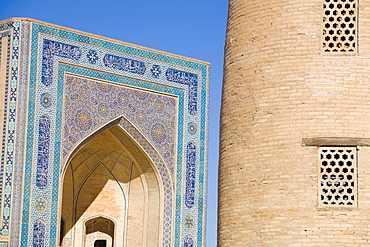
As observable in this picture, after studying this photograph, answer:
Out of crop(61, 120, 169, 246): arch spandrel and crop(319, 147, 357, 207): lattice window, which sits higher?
crop(61, 120, 169, 246): arch spandrel

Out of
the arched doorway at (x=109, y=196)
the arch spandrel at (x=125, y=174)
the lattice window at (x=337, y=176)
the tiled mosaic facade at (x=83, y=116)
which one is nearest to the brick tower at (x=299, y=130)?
the lattice window at (x=337, y=176)

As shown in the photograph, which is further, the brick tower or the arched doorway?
the arched doorway

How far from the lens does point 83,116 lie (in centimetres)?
1048

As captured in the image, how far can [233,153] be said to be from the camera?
5719mm

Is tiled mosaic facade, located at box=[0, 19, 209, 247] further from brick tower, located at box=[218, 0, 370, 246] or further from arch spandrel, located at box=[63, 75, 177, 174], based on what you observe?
brick tower, located at box=[218, 0, 370, 246]

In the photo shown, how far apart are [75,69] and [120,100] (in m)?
0.81

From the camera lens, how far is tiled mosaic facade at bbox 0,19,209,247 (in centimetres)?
973

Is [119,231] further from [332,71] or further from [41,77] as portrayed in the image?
[332,71]

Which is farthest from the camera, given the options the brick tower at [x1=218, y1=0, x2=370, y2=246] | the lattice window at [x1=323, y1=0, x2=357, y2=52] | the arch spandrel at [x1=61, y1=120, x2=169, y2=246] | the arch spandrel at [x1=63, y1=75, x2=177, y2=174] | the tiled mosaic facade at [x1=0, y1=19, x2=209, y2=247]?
the arch spandrel at [x1=61, y1=120, x2=169, y2=246]

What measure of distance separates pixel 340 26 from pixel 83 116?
5.43 meters

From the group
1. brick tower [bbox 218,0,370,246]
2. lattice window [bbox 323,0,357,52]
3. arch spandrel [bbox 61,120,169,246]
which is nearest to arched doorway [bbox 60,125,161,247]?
arch spandrel [bbox 61,120,169,246]

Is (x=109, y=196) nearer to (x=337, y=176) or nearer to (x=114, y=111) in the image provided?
(x=114, y=111)

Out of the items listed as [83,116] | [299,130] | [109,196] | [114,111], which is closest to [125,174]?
[109,196]

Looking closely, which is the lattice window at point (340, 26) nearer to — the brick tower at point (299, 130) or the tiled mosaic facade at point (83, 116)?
the brick tower at point (299, 130)
